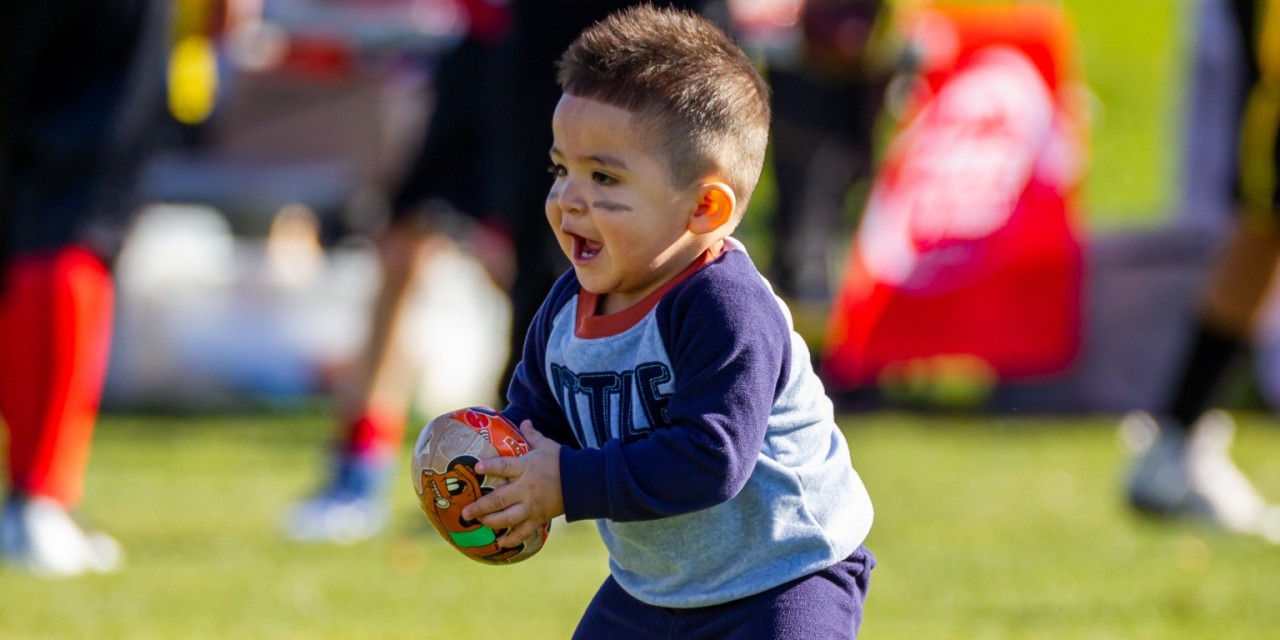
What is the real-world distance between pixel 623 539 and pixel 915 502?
2.96 m

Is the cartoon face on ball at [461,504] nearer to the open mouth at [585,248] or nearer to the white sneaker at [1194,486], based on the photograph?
the open mouth at [585,248]

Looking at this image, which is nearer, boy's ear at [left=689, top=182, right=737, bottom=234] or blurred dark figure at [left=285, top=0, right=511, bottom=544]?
boy's ear at [left=689, top=182, right=737, bottom=234]

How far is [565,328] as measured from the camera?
7.62 ft

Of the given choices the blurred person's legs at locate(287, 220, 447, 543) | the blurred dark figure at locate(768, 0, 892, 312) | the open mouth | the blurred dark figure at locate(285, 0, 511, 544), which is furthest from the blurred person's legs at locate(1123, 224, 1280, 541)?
the blurred dark figure at locate(768, 0, 892, 312)

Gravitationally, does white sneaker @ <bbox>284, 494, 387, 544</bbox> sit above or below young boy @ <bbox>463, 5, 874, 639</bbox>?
below

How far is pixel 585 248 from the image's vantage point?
2.20 metres

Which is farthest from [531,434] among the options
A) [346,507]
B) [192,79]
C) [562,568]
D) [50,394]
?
[192,79]

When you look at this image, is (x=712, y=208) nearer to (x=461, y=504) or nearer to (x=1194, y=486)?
(x=461, y=504)

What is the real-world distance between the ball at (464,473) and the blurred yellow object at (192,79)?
7.39 metres

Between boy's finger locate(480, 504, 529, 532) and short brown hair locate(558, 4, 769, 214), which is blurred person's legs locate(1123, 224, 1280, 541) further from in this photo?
boy's finger locate(480, 504, 529, 532)

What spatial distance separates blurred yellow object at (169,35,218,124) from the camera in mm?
9289

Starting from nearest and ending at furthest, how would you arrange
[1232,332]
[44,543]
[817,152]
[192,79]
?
[44,543], [1232,332], [817,152], [192,79]

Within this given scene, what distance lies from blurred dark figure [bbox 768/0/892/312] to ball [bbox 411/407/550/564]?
5874mm

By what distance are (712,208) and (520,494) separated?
42 cm
